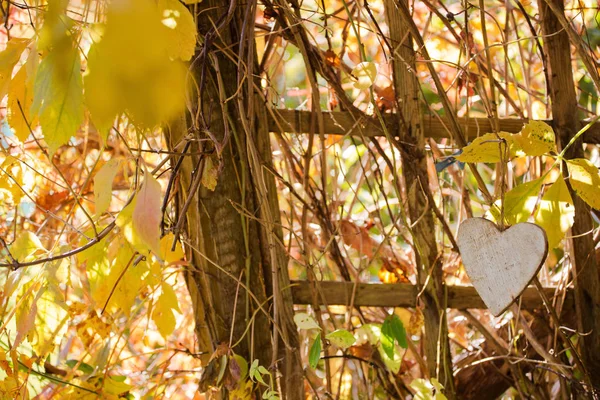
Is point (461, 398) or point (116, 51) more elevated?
point (116, 51)

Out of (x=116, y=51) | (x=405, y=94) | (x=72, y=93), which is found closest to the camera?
(x=116, y=51)

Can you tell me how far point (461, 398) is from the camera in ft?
4.17

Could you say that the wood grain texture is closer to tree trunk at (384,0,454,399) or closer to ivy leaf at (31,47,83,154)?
tree trunk at (384,0,454,399)

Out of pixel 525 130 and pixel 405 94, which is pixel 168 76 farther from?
pixel 405 94

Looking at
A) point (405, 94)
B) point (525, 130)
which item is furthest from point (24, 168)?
point (525, 130)

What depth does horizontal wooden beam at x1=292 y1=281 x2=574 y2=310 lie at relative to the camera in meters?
1.10

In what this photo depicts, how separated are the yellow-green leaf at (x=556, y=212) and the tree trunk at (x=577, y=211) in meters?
0.36

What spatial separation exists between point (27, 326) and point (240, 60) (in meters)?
0.43

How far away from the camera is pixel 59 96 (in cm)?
55

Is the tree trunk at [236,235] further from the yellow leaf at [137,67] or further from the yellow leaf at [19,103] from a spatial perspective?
the yellow leaf at [137,67]

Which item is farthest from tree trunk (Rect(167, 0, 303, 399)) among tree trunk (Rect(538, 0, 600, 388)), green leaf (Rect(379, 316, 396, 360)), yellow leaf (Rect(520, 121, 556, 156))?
tree trunk (Rect(538, 0, 600, 388))

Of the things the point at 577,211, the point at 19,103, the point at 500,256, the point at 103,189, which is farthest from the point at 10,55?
the point at 577,211

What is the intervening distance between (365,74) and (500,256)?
1.29ft

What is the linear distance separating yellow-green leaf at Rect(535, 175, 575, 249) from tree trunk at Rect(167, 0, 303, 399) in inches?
15.0
